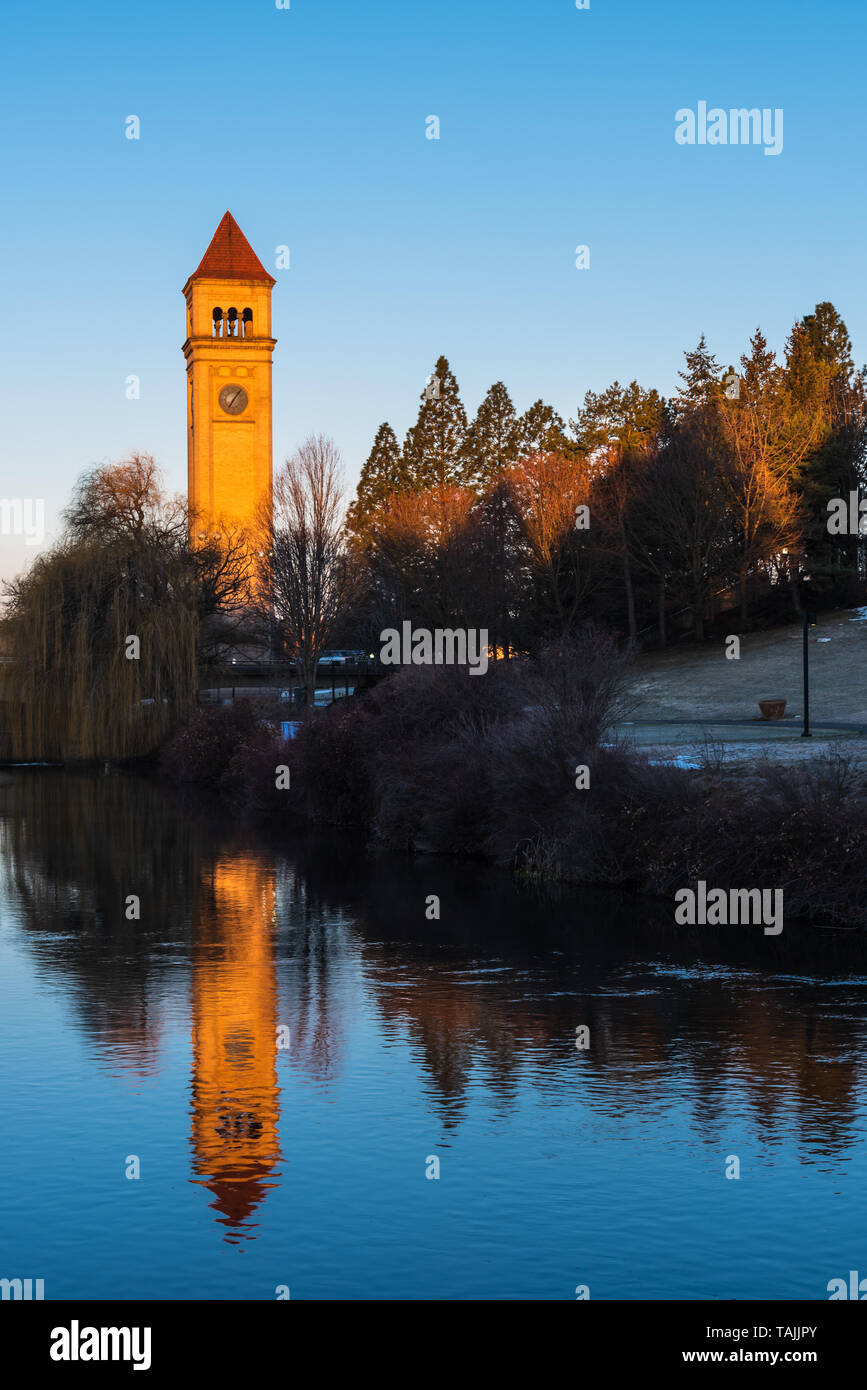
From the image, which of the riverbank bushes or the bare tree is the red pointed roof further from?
the riverbank bushes

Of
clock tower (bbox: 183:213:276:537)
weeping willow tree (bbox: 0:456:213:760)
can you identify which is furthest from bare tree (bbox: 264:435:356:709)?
clock tower (bbox: 183:213:276:537)

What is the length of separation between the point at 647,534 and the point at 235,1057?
56.2 meters

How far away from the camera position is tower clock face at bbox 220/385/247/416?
106 metres

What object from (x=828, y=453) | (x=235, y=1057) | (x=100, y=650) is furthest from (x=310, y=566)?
(x=235, y=1057)

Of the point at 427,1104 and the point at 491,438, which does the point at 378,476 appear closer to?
the point at 491,438

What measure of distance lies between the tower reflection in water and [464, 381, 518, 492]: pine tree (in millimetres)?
64504

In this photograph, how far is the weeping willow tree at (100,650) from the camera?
5281 cm

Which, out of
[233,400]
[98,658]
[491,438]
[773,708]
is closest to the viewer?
[773,708]

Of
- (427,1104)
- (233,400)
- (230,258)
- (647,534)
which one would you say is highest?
(230,258)

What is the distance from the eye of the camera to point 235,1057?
15.3 meters

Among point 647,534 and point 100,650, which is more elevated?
point 647,534

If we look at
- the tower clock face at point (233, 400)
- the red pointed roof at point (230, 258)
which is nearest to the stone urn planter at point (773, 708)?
the tower clock face at point (233, 400)

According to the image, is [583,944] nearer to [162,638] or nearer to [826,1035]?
[826,1035]

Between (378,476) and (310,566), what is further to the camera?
(378,476)
